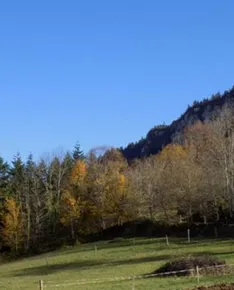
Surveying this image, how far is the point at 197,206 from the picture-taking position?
265ft

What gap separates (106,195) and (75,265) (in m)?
40.0

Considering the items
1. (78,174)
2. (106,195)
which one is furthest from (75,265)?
(78,174)

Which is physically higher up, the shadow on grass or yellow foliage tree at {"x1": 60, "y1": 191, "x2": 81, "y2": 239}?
yellow foliage tree at {"x1": 60, "y1": 191, "x2": 81, "y2": 239}

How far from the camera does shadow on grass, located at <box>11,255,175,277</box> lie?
1930 inches

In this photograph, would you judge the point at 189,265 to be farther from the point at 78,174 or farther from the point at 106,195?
the point at 78,174

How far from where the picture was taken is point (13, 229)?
9206 cm

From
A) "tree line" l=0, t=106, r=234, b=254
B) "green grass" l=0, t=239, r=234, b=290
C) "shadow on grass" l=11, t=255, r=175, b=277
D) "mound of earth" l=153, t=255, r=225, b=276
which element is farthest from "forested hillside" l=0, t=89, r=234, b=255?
"mound of earth" l=153, t=255, r=225, b=276

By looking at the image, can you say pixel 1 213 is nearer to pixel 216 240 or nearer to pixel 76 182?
pixel 76 182

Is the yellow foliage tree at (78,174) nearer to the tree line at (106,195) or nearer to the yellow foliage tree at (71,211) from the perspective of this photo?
the tree line at (106,195)

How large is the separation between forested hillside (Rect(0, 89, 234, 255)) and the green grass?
14.2 metres

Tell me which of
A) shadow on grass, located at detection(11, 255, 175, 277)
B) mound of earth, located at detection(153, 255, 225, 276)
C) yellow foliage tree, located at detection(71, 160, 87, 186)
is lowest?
shadow on grass, located at detection(11, 255, 175, 277)

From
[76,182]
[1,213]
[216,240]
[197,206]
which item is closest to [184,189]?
[197,206]

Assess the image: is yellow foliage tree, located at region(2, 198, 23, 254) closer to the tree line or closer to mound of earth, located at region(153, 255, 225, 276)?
the tree line

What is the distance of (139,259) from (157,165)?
175 feet
